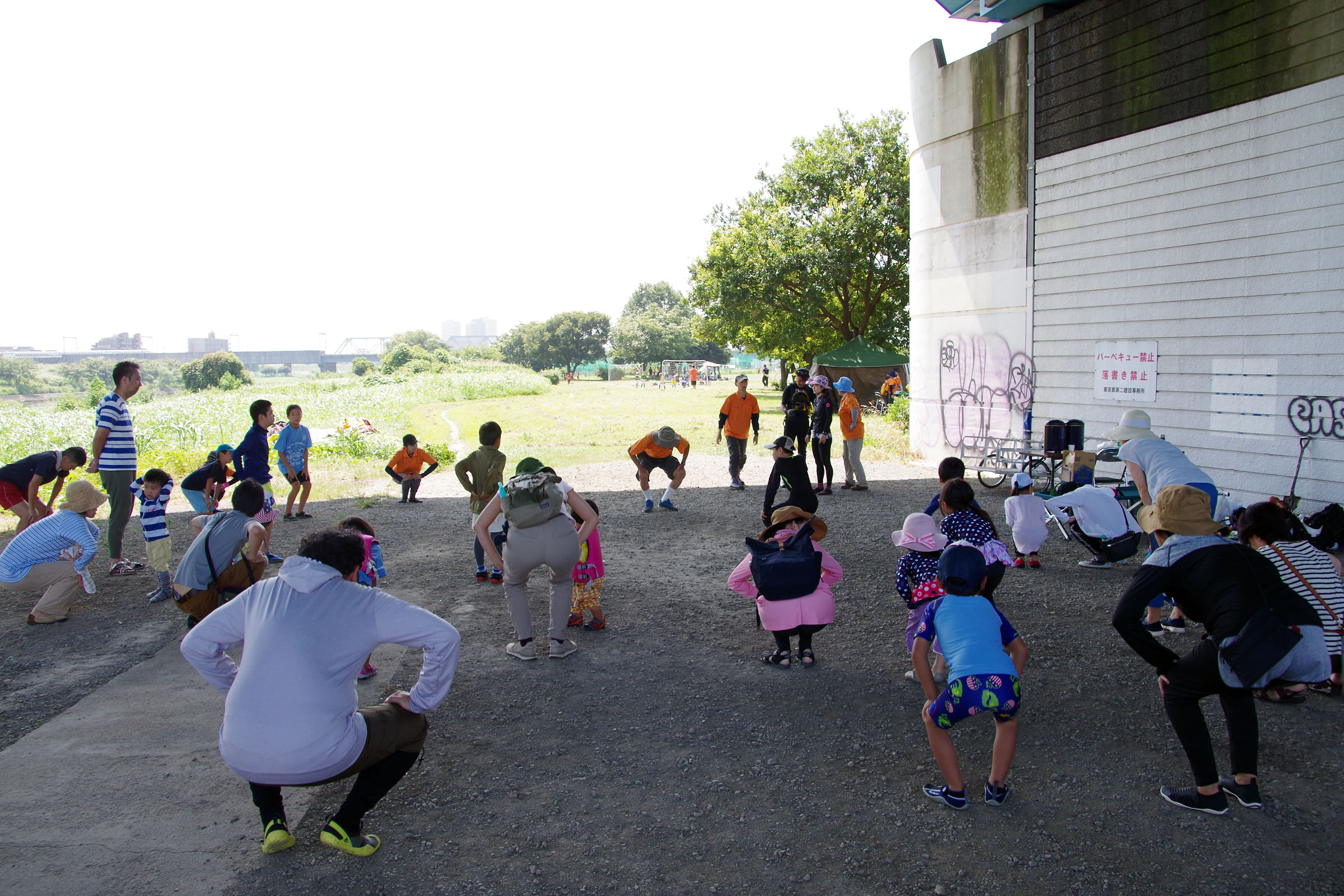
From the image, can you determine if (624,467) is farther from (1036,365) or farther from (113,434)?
(113,434)

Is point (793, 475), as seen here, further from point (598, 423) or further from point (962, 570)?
point (598, 423)

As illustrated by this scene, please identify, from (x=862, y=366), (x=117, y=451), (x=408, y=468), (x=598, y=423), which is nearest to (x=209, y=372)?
(x=598, y=423)

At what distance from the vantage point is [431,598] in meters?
7.26

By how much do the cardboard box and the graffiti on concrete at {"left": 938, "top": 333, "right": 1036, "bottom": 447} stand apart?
99.8 inches

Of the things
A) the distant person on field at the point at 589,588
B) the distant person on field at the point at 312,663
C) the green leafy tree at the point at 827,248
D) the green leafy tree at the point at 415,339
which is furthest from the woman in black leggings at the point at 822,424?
the green leafy tree at the point at 415,339

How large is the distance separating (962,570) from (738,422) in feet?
28.5

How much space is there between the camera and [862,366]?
27.8 meters

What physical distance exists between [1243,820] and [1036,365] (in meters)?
10.3

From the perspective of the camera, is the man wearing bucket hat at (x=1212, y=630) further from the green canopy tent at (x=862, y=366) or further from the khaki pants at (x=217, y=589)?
the green canopy tent at (x=862, y=366)

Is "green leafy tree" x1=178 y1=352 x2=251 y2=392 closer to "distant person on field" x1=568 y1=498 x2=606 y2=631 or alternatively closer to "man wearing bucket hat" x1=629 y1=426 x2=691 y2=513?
"man wearing bucket hat" x1=629 y1=426 x2=691 y2=513

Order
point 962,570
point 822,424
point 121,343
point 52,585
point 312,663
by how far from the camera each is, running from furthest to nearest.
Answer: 1. point 121,343
2. point 822,424
3. point 52,585
4. point 962,570
5. point 312,663

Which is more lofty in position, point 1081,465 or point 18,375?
point 18,375

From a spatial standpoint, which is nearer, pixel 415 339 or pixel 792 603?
pixel 792 603

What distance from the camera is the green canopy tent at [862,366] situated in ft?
91.6
